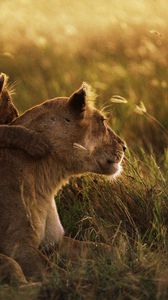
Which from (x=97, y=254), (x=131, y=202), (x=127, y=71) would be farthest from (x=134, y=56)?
Result: (x=97, y=254)

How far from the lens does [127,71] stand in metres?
10.2

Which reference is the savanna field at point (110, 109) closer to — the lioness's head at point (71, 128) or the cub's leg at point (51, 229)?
the cub's leg at point (51, 229)

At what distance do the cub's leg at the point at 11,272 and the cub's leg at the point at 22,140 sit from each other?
73 centimetres

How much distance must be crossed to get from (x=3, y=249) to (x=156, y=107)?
3.82 meters

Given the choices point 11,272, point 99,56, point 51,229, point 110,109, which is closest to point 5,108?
point 51,229

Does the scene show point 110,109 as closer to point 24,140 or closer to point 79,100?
point 79,100

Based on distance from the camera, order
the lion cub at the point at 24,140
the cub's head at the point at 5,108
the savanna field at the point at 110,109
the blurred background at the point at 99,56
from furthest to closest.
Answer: the blurred background at the point at 99,56 → the cub's head at the point at 5,108 → the lion cub at the point at 24,140 → the savanna field at the point at 110,109

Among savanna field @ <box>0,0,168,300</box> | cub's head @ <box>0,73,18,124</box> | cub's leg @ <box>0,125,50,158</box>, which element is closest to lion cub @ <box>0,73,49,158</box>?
cub's leg @ <box>0,125,50,158</box>

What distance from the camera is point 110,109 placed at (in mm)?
9258

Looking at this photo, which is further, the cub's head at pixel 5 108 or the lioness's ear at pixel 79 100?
the cub's head at pixel 5 108

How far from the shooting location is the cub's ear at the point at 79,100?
6051mm

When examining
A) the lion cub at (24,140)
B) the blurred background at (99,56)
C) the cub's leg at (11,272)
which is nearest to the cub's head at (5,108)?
the lion cub at (24,140)

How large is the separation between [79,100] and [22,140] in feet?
1.47

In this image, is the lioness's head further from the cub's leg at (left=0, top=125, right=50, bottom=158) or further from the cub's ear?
the cub's leg at (left=0, top=125, right=50, bottom=158)
